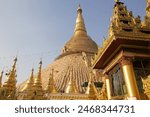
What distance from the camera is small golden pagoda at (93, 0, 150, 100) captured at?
20.8ft

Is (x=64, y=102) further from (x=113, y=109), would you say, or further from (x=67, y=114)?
(x=113, y=109)

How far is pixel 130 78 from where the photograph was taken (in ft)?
20.3

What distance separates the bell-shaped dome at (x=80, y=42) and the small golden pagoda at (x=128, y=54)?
1334 inches

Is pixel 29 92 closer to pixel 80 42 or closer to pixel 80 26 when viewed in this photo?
pixel 80 42

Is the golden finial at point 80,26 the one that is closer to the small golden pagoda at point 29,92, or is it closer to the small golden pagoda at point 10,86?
the small golden pagoda at point 29,92

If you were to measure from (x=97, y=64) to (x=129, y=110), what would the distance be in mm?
4175

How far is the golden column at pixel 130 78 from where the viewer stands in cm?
588

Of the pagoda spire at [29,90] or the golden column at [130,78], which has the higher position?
the pagoda spire at [29,90]

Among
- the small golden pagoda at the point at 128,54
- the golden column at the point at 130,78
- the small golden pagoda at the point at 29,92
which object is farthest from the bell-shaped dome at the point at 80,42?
the golden column at the point at 130,78

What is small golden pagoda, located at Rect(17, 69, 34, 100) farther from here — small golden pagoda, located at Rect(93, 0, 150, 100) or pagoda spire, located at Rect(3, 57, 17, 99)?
small golden pagoda, located at Rect(93, 0, 150, 100)

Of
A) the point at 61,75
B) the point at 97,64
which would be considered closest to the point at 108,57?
the point at 97,64

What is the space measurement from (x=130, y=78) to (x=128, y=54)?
94 cm

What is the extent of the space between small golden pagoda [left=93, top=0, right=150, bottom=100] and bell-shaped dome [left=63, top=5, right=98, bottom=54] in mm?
33877

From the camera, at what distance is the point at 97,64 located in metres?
8.31
